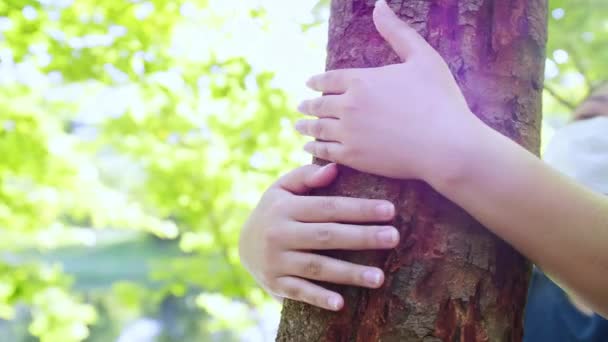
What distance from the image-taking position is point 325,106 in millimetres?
827

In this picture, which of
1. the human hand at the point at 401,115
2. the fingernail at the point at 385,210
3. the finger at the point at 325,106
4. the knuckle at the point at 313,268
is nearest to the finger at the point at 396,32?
the human hand at the point at 401,115

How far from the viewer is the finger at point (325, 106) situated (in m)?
0.80

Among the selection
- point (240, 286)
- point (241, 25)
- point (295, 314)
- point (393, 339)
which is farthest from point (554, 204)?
point (240, 286)

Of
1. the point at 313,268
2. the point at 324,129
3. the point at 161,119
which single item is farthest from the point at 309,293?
the point at 161,119

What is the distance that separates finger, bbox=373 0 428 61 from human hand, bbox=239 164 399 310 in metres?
0.19

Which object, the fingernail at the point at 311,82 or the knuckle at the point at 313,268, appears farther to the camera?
the fingernail at the point at 311,82

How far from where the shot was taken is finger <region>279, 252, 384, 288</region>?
0.71m

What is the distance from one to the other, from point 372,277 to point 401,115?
8.5 inches

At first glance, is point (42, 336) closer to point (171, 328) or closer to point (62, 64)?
point (62, 64)

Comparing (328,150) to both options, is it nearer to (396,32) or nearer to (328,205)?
(328,205)

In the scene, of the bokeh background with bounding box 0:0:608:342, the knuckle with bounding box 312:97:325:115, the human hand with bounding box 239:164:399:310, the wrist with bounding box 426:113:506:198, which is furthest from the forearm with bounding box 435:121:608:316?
the bokeh background with bounding box 0:0:608:342

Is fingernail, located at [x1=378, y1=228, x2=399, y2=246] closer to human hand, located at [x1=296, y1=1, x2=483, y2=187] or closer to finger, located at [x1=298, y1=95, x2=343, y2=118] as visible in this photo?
human hand, located at [x1=296, y1=1, x2=483, y2=187]

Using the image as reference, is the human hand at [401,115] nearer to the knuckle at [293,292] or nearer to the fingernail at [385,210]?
the fingernail at [385,210]

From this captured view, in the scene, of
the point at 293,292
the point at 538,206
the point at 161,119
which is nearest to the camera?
the point at 538,206
